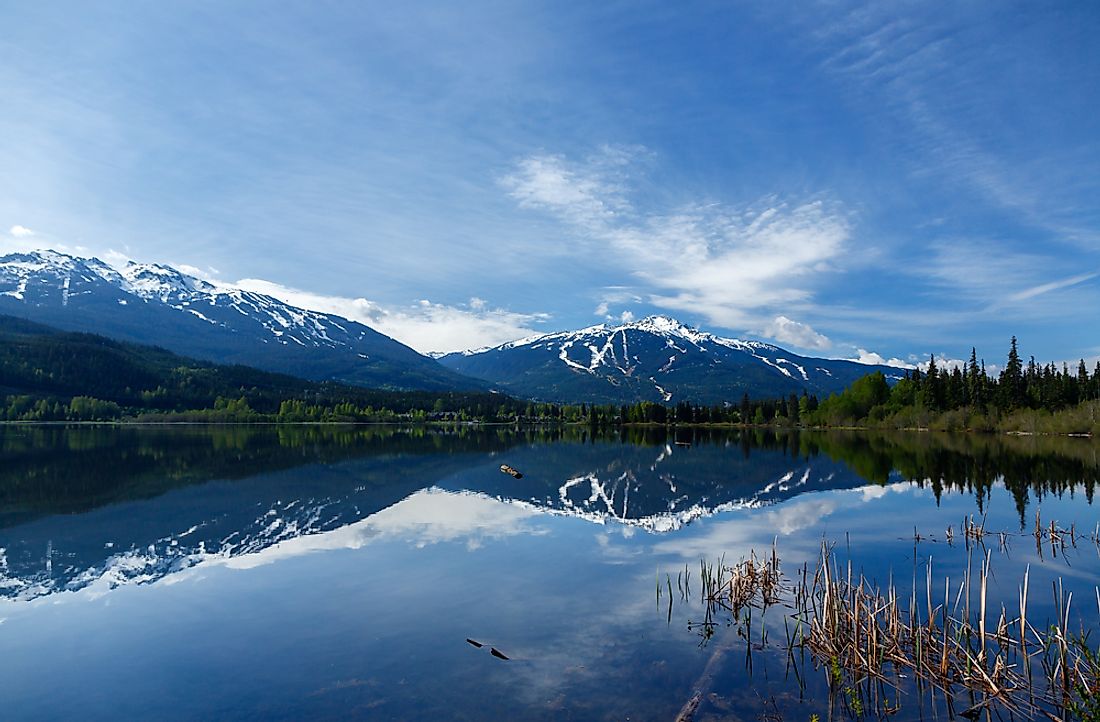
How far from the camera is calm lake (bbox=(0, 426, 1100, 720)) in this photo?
49.8 ft

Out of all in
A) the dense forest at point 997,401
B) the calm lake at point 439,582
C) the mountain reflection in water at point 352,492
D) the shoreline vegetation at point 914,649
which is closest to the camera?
the shoreline vegetation at point 914,649

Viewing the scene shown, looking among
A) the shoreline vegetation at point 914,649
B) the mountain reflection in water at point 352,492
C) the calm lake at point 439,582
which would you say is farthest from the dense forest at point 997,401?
the shoreline vegetation at point 914,649

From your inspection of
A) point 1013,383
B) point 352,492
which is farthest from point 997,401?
point 352,492

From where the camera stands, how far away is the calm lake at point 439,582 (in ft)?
49.8

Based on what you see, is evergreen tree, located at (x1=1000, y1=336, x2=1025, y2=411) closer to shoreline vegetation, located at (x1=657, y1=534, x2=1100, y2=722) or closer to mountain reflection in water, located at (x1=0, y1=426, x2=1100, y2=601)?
mountain reflection in water, located at (x1=0, y1=426, x2=1100, y2=601)

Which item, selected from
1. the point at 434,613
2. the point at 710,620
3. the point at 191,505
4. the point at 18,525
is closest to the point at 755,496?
the point at 710,620

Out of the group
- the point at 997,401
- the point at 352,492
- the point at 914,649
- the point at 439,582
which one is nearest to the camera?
the point at 914,649

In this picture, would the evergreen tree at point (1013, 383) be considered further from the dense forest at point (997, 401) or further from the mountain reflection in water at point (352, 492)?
the mountain reflection in water at point (352, 492)

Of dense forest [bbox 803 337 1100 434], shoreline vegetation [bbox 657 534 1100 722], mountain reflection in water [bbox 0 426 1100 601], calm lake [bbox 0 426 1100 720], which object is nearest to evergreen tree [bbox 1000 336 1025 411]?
dense forest [bbox 803 337 1100 434]

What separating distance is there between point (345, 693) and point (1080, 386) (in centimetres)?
17782

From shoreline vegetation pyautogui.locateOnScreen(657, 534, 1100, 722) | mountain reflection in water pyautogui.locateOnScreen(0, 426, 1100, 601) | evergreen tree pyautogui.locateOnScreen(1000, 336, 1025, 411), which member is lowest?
mountain reflection in water pyautogui.locateOnScreen(0, 426, 1100, 601)

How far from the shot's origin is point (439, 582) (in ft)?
83.0

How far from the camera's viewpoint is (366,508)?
43438 millimetres

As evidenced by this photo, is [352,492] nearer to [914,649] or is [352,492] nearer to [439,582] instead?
[439,582]
